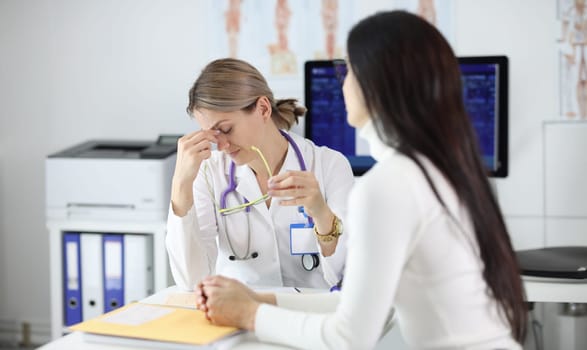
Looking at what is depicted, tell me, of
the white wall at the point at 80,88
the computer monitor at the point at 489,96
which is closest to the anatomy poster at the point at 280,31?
the white wall at the point at 80,88

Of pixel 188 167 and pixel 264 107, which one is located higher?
pixel 264 107

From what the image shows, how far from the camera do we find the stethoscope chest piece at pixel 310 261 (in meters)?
2.17

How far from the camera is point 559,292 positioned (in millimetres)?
2215

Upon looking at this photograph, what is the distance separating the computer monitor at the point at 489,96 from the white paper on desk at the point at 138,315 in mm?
1992

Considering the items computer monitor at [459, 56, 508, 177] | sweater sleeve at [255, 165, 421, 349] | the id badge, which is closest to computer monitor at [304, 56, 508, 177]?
computer monitor at [459, 56, 508, 177]

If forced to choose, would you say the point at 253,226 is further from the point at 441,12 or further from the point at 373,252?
the point at 441,12

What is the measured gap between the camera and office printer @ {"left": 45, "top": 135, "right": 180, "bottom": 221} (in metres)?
3.24

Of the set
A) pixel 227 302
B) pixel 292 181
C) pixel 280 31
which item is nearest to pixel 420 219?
pixel 227 302

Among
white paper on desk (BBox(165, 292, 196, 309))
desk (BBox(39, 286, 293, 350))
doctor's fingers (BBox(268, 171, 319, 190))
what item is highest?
doctor's fingers (BBox(268, 171, 319, 190))

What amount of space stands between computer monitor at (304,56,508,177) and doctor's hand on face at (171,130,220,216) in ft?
3.99

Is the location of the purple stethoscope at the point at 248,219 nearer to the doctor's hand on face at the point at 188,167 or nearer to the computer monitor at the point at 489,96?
the doctor's hand on face at the point at 188,167

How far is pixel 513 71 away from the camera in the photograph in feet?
10.8

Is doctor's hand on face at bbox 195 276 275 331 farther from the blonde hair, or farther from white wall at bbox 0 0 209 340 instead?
white wall at bbox 0 0 209 340

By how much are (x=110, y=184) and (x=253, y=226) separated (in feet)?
4.11
